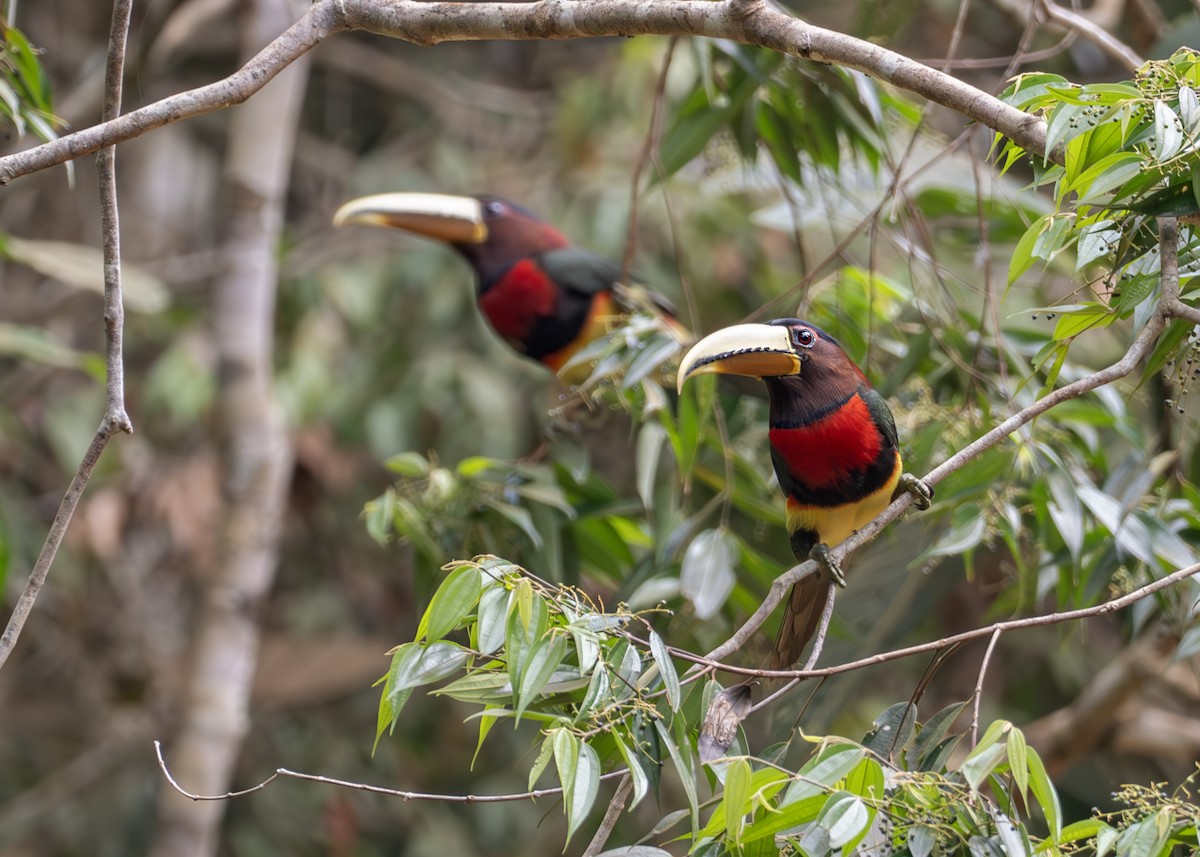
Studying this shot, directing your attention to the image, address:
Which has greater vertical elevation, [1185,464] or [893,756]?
[893,756]

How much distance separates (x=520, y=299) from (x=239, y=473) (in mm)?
918

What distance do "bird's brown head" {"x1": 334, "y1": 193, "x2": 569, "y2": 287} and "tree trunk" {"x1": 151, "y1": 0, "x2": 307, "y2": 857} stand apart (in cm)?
30

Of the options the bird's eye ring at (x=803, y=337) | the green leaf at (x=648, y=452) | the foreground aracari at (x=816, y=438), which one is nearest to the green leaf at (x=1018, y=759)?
the foreground aracari at (x=816, y=438)

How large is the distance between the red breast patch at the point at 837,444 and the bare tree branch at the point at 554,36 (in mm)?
629

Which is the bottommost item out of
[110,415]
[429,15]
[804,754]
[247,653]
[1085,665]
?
[1085,665]

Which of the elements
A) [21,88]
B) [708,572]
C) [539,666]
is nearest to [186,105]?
[21,88]

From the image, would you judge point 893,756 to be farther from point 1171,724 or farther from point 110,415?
point 1171,724

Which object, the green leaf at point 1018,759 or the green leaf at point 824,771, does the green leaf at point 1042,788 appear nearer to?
the green leaf at point 1018,759

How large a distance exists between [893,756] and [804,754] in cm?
73

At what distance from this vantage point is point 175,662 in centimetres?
465

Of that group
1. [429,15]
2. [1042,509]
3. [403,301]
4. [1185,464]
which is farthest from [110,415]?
[403,301]

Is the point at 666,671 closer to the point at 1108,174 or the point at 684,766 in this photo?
the point at 684,766

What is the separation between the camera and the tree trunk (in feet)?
9.80

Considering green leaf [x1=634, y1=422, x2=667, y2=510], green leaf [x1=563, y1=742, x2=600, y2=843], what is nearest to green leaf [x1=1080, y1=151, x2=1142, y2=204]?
green leaf [x1=563, y1=742, x2=600, y2=843]
